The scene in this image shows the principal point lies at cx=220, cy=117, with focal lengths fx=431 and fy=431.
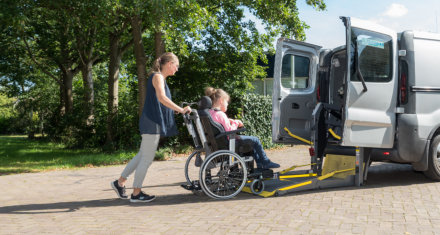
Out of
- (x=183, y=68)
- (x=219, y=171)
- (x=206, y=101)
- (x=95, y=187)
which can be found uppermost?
(x=183, y=68)

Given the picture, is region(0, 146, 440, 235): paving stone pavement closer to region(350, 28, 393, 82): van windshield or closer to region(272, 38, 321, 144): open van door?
region(272, 38, 321, 144): open van door

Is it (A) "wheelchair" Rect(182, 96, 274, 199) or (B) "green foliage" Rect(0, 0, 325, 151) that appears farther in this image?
(B) "green foliage" Rect(0, 0, 325, 151)

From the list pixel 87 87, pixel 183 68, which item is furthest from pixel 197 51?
pixel 87 87

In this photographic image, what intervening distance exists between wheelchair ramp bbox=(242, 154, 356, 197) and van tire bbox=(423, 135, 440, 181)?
1.14 metres

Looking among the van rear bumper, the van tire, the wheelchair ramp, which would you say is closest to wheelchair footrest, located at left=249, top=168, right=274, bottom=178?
the wheelchair ramp

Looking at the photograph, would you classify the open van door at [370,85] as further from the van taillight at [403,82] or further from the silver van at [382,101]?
the van taillight at [403,82]

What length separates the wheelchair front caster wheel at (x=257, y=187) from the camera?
5.81 m

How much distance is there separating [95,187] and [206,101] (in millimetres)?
2862

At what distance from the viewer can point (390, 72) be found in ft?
20.5

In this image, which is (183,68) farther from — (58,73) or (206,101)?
(58,73)

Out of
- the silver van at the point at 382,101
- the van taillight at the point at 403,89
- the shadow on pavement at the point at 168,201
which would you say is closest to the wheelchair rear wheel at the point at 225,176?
the shadow on pavement at the point at 168,201

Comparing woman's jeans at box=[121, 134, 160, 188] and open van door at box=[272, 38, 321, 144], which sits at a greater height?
open van door at box=[272, 38, 321, 144]

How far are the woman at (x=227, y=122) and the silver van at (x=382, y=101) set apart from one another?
90 cm

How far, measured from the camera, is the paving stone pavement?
4.21 meters
